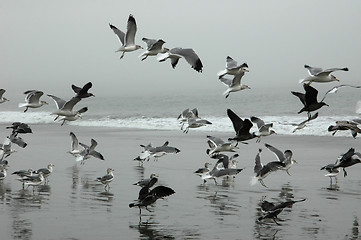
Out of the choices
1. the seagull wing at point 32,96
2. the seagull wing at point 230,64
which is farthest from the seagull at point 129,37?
the seagull wing at point 32,96

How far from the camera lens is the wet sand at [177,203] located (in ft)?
27.2

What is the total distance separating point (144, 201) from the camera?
8922 millimetres

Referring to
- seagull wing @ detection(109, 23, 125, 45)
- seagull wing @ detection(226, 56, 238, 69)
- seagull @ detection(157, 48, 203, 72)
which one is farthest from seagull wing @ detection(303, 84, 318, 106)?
seagull wing @ detection(109, 23, 125, 45)

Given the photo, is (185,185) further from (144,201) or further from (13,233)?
(13,233)

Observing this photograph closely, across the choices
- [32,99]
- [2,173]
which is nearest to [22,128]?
[32,99]

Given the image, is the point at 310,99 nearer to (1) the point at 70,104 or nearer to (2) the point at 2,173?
(1) the point at 70,104

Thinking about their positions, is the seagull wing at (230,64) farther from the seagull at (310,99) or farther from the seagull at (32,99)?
the seagull at (32,99)

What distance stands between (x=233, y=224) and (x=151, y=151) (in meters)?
6.12

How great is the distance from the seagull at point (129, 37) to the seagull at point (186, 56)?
1175mm

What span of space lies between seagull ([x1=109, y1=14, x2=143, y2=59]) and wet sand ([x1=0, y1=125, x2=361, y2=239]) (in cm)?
285

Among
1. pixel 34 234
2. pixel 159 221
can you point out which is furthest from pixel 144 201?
pixel 34 234

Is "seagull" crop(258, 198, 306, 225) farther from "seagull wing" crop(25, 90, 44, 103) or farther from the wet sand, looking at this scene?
"seagull wing" crop(25, 90, 44, 103)

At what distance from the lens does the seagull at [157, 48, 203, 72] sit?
388 inches

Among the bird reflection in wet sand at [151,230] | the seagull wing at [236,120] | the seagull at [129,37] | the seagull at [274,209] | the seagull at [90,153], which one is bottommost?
the bird reflection in wet sand at [151,230]
